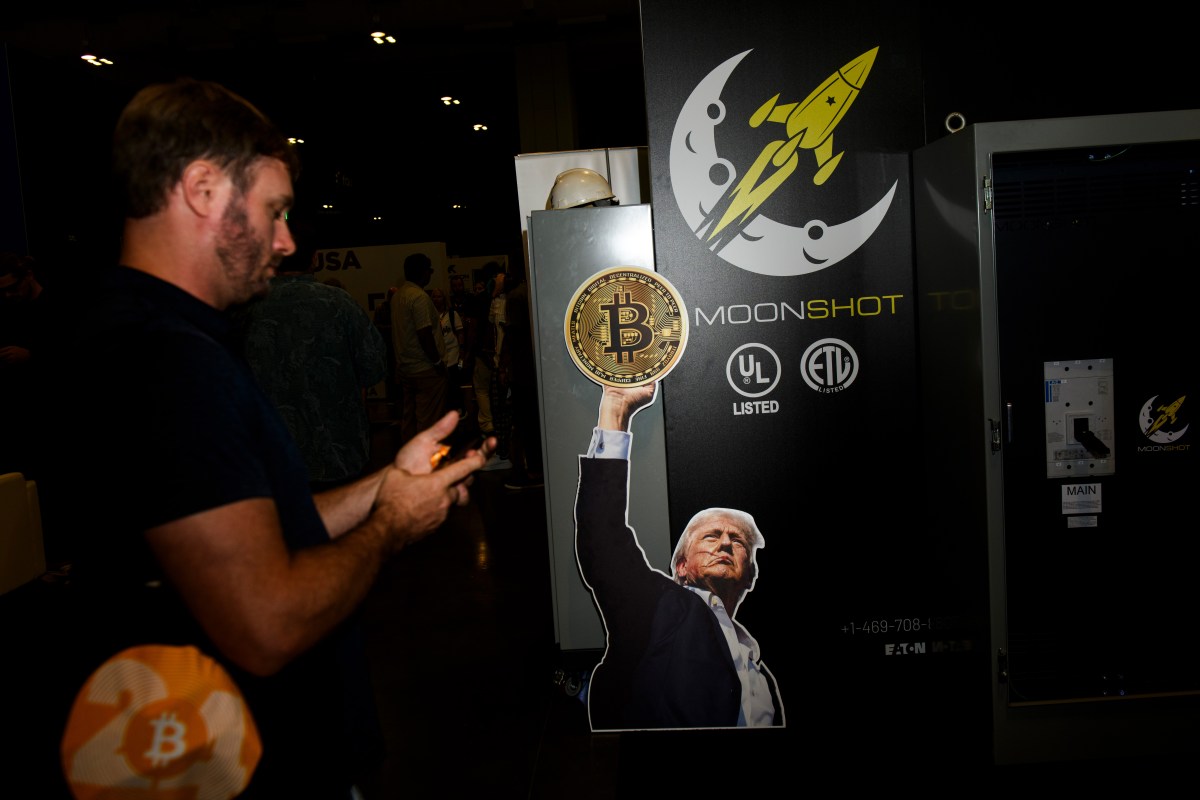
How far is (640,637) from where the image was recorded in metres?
2.89

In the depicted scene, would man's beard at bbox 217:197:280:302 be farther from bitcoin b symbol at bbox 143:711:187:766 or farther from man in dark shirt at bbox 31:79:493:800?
bitcoin b symbol at bbox 143:711:187:766

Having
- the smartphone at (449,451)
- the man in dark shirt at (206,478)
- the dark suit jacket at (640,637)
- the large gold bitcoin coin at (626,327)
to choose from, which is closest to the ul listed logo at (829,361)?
Answer: the large gold bitcoin coin at (626,327)

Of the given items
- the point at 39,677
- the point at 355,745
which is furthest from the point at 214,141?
the point at 355,745

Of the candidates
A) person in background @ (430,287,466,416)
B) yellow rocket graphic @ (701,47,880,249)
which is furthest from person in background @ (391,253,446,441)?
yellow rocket graphic @ (701,47,880,249)

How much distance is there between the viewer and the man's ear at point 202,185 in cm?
119

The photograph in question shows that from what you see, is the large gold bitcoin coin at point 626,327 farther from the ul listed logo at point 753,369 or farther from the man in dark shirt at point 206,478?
the man in dark shirt at point 206,478

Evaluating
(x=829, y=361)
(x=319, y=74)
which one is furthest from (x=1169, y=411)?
(x=319, y=74)

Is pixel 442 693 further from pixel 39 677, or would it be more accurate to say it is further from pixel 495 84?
pixel 495 84

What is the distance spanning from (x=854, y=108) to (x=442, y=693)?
2645 millimetres

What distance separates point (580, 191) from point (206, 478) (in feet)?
7.41

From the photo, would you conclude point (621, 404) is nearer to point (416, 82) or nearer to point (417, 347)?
point (417, 347)

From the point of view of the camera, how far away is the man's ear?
1.19 meters

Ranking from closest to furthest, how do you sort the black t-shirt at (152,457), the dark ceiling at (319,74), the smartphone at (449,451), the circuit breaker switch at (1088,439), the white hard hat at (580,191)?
1. the black t-shirt at (152,457)
2. the smartphone at (449,451)
3. the circuit breaker switch at (1088,439)
4. the white hard hat at (580,191)
5. the dark ceiling at (319,74)

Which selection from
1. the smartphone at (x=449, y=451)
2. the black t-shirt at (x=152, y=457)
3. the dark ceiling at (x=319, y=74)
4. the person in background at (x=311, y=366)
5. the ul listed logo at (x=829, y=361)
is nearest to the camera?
the black t-shirt at (x=152, y=457)
